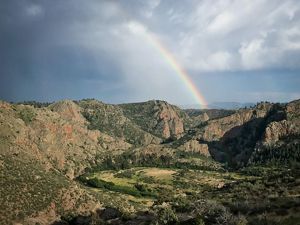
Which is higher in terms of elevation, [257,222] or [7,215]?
[257,222]

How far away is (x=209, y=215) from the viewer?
60.7 m

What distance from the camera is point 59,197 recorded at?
541 feet

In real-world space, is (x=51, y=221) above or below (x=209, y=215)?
below

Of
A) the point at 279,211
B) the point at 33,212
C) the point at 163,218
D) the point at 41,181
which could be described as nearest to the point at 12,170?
the point at 41,181

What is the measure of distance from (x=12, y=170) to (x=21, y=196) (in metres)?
19.7

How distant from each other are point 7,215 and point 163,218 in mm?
90737

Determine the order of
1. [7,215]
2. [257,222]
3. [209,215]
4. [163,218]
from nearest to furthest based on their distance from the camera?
[257,222]
[209,215]
[163,218]
[7,215]

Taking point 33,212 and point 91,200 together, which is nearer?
point 33,212

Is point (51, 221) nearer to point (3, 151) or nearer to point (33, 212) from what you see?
point (33, 212)

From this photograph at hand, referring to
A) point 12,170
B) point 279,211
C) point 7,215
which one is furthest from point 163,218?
point 12,170

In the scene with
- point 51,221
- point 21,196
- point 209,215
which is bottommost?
point 51,221

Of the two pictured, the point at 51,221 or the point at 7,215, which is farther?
the point at 51,221

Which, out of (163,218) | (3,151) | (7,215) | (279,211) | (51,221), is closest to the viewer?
(279,211)

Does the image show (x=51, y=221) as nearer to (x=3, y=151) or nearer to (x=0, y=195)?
(x=0, y=195)
